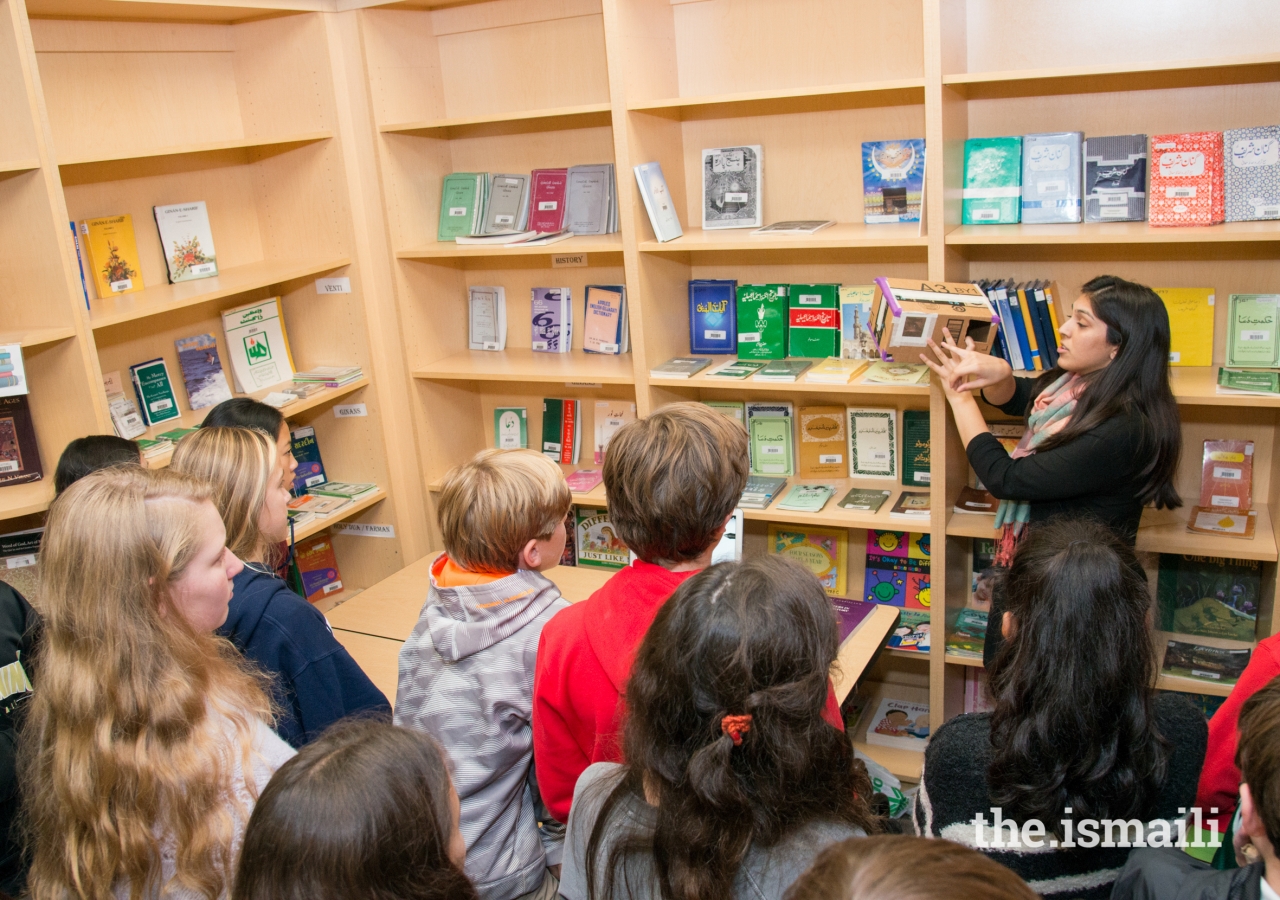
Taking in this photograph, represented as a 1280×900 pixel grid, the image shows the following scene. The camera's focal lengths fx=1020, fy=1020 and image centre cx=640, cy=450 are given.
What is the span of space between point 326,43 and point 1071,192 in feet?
7.57

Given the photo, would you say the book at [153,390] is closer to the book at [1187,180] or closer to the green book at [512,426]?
the green book at [512,426]

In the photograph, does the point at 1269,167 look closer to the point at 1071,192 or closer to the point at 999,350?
the point at 1071,192

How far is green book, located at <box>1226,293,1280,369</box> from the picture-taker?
2.72 metres

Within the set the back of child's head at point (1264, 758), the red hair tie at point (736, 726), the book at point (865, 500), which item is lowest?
the book at point (865, 500)

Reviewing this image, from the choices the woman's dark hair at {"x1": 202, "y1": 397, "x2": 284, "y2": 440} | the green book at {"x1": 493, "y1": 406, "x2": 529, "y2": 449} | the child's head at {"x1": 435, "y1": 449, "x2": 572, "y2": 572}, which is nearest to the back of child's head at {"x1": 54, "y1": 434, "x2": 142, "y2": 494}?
the woman's dark hair at {"x1": 202, "y1": 397, "x2": 284, "y2": 440}

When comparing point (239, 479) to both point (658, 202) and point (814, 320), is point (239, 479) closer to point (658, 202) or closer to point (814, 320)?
point (658, 202)

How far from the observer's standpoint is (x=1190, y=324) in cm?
282

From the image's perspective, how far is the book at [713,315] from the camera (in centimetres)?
339

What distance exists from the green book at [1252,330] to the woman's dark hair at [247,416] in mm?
2520

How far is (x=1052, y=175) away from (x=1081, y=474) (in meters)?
0.92

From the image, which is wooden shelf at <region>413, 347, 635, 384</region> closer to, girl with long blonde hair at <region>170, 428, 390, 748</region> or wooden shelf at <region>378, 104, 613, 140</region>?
wooden shelf at <region>378, 104, 613, 140</region>

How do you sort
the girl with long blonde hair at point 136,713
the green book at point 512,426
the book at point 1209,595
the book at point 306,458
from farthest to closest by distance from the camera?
1. the green book at point 512,426
2. the book at point 306,458
3. the book at point 1209,595
4. the girl with long blonde hair at point 136,713

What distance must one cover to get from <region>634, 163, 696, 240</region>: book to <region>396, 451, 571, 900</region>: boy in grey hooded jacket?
1.41 metres

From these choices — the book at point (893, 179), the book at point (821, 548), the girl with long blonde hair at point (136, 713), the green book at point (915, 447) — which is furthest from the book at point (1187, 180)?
the girl with long blonde hair at point (136, 713)
